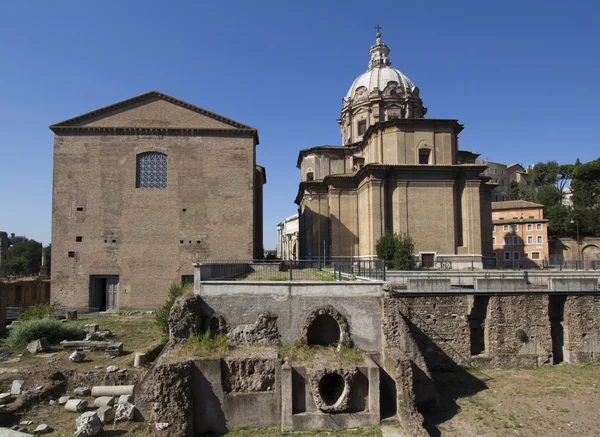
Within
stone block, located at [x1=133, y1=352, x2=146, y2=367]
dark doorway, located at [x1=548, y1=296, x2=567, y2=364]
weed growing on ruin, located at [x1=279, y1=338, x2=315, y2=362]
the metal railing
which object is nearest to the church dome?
the metal railing

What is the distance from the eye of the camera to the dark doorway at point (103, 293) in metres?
23.9

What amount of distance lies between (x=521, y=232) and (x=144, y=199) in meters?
39.1

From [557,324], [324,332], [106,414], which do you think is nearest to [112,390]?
[106,414]

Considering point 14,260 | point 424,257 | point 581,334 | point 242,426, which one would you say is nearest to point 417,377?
point 242,426

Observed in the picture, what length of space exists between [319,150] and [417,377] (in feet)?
83.8

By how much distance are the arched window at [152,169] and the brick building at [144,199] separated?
A: 7 cm

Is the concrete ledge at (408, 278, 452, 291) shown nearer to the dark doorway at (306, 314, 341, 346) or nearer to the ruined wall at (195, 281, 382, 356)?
the ruined wall at (195, 281, 382, 356)

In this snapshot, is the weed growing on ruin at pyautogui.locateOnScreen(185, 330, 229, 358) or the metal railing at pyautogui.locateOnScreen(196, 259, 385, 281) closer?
the weed growing on ruin at pyautogui.locateOnScreen(185, 330, 229, 358)

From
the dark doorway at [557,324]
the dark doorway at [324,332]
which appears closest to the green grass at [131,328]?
the dark doorway at [324,332]

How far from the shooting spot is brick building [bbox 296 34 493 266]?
26453mm

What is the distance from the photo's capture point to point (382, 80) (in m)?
37.2

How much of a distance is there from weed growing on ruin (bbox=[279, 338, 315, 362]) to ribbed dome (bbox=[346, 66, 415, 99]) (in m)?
30.2

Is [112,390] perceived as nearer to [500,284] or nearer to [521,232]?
[500,284]

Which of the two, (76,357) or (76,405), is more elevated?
(76,357)
